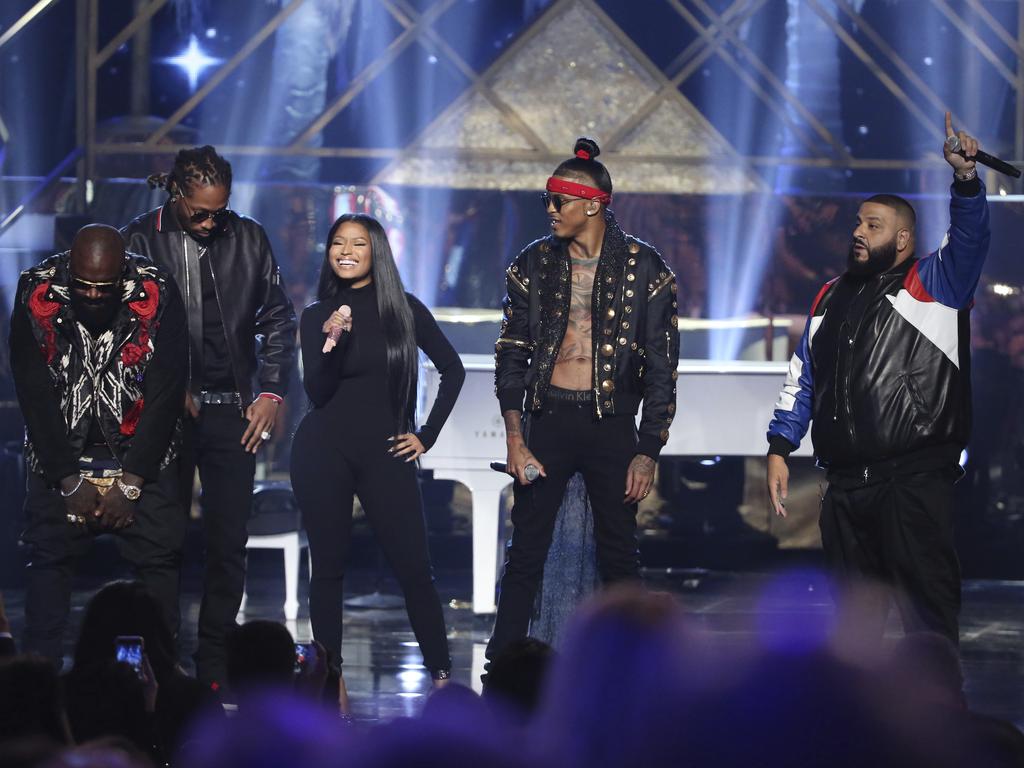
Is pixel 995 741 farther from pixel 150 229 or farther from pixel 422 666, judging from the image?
pixel 422 666

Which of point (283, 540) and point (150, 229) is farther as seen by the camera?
point (283, 540)

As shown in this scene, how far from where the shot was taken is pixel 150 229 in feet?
15.3

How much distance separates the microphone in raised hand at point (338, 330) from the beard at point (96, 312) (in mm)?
689

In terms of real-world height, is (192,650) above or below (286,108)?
below

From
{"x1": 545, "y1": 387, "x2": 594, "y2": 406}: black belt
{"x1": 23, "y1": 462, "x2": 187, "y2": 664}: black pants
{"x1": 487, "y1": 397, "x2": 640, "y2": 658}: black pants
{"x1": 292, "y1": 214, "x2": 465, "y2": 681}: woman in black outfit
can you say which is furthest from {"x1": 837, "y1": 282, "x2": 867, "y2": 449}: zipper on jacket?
{"x1": 23, "y1": 462, "x2": 187, "y2": 664}: black pants

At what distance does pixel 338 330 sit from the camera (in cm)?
447

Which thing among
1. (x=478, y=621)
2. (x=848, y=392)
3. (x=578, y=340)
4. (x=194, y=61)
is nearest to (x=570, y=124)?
(x=194, y=61)

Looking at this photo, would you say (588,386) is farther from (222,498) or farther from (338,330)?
(222,498)

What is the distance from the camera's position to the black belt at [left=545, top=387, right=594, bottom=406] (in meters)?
4.42

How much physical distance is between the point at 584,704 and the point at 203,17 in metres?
8.04

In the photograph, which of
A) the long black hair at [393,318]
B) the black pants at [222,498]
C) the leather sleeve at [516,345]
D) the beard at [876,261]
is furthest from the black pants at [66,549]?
the beard at [876,261]

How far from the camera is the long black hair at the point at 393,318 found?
4578 millimetres

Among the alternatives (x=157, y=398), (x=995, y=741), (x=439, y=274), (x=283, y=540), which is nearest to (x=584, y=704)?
(x=995, y=741)

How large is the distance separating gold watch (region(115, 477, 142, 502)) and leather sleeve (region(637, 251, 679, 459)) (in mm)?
1532
